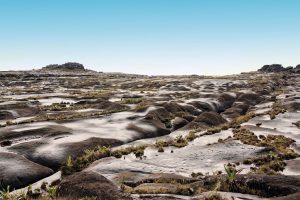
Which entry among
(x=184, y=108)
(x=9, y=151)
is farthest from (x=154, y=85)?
(x=9, y=151)

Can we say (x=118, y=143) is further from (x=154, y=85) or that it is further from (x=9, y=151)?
(x=154, y=85)

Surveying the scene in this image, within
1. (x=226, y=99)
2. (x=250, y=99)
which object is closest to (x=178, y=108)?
(x=226, y=99)

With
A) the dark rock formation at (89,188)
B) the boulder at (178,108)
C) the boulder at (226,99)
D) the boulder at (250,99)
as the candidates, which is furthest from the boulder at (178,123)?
the dark rock formation at (89,188)

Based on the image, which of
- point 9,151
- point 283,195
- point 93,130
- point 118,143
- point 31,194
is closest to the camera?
point 283,195

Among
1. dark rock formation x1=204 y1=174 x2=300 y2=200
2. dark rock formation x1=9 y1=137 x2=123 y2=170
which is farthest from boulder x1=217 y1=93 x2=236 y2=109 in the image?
dark rock formation x1=204 y1=174 x2=300 y2=200

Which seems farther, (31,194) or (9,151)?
(9,151)

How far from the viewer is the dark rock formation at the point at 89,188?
2284 centimetres

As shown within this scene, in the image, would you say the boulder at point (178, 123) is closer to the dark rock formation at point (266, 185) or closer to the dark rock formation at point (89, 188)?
the dark rock formation at point (266, 185)

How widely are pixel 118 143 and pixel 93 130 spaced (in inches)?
248

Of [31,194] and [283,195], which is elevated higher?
[283,195]

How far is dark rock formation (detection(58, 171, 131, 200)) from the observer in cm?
2284

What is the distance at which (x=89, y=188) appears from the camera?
2381cm

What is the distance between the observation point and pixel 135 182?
1189 inches

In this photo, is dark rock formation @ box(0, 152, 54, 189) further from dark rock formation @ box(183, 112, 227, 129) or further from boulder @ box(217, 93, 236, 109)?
boulder @ box(217, 93, 236, 109)
